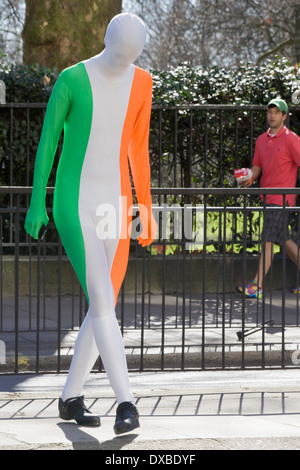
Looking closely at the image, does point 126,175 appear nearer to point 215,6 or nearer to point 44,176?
point 44,176

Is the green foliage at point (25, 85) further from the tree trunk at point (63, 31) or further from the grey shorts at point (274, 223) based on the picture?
the grey shorts at point (274, 223)

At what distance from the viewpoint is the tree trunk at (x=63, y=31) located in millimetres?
13023

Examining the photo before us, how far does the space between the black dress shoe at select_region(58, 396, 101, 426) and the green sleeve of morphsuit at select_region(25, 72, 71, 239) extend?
33.8 inches

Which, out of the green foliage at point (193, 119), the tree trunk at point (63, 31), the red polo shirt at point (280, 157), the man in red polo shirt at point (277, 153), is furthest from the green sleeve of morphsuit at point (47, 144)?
the tree trunk at point (63, 31)

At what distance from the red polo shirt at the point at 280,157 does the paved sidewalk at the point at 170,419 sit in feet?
13.7

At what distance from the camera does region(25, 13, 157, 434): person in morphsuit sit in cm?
492

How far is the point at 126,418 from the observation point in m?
4.79

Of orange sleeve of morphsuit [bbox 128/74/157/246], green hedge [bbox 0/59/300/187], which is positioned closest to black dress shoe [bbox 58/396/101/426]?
orange sleeve of morphsuit [bbox 128/74/157/246]

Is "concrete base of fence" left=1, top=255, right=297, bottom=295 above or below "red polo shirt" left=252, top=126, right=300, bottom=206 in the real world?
below

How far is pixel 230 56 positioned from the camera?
27953mm

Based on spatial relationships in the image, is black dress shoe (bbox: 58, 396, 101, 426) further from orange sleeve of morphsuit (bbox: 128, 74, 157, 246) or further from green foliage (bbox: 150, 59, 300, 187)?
green foliage (bbox: 150, 59, 300, 187)

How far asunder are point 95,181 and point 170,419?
4.21 feet

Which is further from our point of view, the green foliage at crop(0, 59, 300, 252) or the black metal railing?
the green foliage at crop(0, 59, 300, 252)
